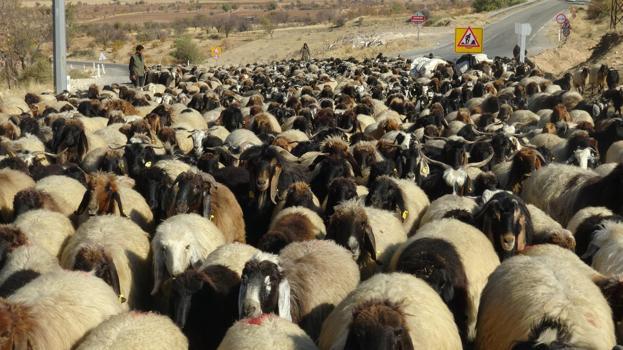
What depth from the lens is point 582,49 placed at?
4394cm

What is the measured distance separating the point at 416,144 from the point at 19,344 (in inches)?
322

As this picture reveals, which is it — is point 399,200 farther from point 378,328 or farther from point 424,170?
point 378,328

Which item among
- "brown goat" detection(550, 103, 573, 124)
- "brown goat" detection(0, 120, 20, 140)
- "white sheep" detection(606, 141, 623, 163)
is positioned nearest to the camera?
"white sheep" detection(606, 141, 623, 163)

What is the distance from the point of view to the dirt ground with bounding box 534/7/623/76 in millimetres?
31672

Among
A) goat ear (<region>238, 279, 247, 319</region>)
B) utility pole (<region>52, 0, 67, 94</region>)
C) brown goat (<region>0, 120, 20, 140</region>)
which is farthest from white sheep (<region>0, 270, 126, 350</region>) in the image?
utility pole (<region>52, 0, 67, 94</region>)

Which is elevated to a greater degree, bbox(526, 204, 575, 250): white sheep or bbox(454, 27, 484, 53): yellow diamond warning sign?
bbox(454, 27, 484, 53): yellow diamond warning sign

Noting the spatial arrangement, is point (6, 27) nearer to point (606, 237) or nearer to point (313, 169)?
point (313, 169)

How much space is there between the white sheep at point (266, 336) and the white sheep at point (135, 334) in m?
0.44

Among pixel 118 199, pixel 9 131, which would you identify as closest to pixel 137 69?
pixel 9 131

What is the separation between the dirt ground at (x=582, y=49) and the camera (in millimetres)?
31672

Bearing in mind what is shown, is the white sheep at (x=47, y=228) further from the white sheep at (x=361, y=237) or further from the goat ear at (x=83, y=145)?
the goat ear at (x=83, y=145)

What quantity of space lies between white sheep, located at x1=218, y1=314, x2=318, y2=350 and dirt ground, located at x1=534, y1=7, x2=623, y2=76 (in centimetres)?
2619

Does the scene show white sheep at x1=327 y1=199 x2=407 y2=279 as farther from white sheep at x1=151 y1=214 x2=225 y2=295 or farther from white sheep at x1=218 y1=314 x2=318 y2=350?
white sheep at x1=218 y1=314 x2=318 y2=350

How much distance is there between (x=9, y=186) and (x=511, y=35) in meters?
56.1
